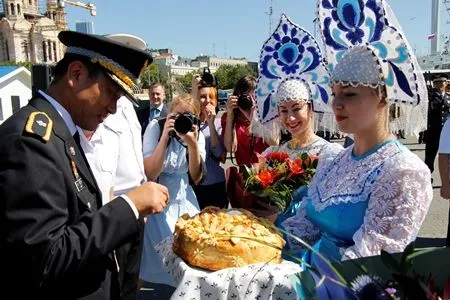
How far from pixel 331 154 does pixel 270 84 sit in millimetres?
1026

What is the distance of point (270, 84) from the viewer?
10.1 ft

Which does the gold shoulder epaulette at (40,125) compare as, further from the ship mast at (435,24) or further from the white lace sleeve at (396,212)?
the ship mast at (435,24)

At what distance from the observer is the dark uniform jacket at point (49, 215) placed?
1140 millimetres

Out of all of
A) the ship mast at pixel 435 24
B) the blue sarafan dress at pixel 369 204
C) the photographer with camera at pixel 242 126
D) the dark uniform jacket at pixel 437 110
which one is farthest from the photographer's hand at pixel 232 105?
the ship mast at pixel 435 24

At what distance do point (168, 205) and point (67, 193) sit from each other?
1936 mm

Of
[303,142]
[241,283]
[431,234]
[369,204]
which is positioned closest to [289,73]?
[303,142]

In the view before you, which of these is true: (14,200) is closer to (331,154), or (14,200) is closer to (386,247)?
(386,247)

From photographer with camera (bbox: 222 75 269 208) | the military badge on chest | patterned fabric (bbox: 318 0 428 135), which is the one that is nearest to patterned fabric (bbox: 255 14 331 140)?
photographer with camera (bbox: 222 75 269 208)

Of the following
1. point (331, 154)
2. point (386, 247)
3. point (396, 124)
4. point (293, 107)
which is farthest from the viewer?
point (293, 107)

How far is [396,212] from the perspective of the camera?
61.9 inches

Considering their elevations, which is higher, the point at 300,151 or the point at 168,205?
the point at 300,151

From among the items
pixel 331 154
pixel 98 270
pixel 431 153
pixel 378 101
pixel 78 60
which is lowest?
pixel 431 153

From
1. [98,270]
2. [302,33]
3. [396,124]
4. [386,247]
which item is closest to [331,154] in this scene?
[396,124]

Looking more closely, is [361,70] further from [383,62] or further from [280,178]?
[280,178]
